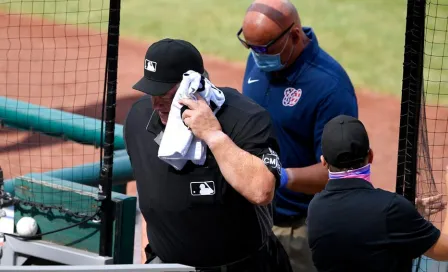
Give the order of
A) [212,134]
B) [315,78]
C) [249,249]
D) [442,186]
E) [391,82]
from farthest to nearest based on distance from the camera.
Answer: [391,82], [442,186], [315,78], [249,249], [212,134]

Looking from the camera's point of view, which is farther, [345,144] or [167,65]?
[167,65]

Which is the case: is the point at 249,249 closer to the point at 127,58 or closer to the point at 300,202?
the point at 300,202

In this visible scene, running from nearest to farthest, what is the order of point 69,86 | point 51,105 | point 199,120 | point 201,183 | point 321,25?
point 199,120 → point 201,183 → point 51,105 → point 69,86 → point 321,25

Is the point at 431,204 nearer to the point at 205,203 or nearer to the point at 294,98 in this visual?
the point at 294,98

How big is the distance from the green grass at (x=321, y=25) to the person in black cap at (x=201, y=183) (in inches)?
274

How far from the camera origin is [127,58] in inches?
454

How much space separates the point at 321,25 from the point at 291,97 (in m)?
→ 8.16

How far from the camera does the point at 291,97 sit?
14.6 ft

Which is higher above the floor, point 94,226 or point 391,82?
point 391,82

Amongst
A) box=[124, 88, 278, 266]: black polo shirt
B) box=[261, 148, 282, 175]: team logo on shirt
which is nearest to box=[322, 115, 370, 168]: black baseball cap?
box=[261, 148, 282, 175]: team logo on shirt

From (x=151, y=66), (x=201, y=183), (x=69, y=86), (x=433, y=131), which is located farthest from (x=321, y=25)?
(x=201, y=183)

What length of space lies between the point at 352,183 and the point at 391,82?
7.65 meters

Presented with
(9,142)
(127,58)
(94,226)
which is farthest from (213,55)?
(94,226)

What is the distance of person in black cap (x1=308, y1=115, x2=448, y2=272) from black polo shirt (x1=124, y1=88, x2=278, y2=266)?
0.43m
